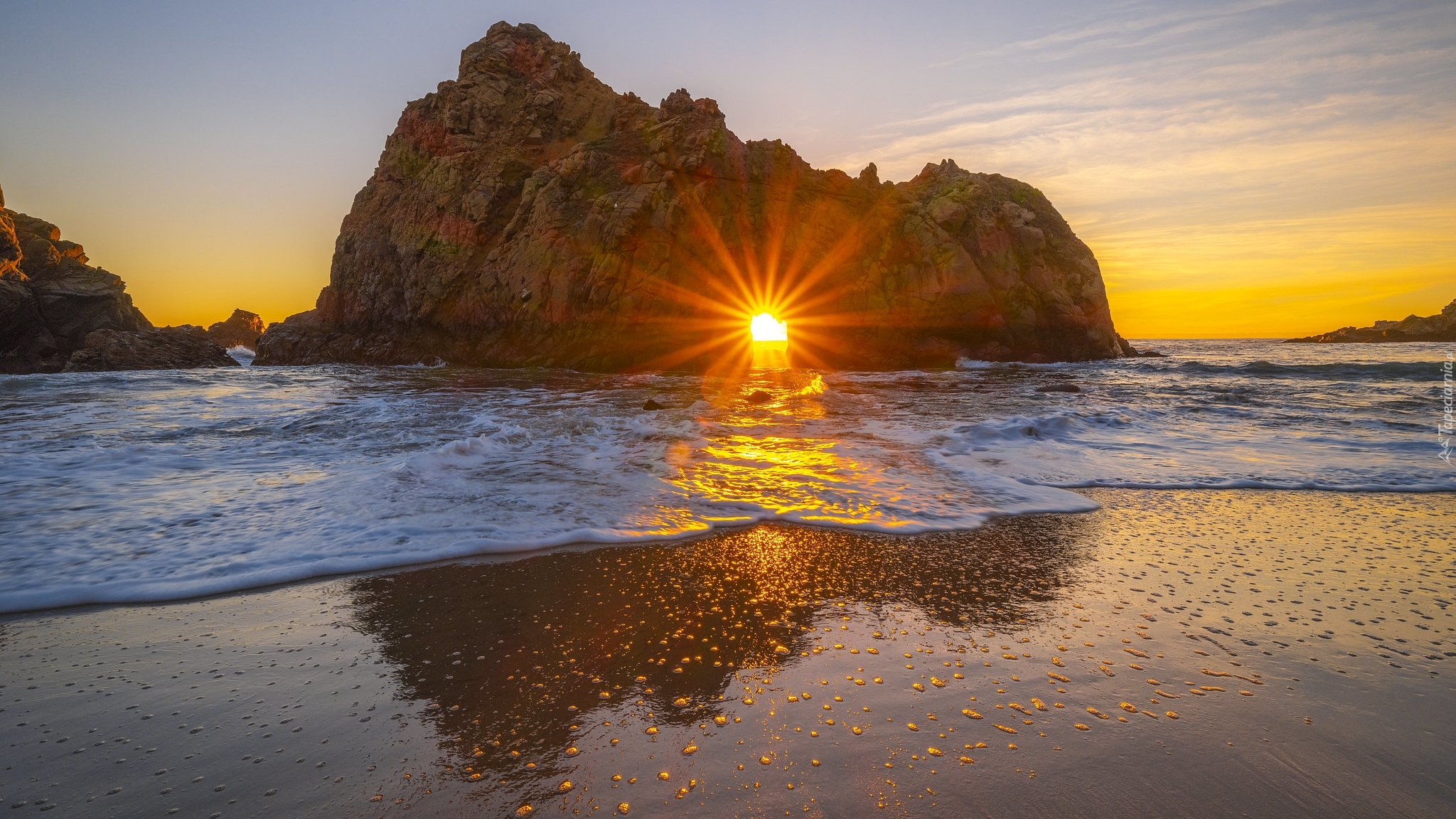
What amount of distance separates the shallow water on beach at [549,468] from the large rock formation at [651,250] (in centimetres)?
1740

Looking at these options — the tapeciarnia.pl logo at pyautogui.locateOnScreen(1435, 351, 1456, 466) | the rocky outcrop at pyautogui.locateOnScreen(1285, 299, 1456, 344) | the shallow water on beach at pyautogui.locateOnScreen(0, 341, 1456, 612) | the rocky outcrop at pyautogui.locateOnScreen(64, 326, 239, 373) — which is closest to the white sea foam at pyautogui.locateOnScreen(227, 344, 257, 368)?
the rocky outcrop at pyautogui.locateOnScreen(64, 326, 239, 373)

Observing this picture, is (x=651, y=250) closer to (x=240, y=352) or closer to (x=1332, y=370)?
(x=1332, y=370)

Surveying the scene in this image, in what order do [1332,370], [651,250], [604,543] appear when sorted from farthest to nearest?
1. [651,250]
2. [1332,370]
3. [604,543]

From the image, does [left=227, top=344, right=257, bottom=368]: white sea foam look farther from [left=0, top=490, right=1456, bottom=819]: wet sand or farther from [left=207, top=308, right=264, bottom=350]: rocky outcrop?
[left=0, top=490, right=1456, bottom=819]: wet sand

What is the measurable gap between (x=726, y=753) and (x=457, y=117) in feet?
144

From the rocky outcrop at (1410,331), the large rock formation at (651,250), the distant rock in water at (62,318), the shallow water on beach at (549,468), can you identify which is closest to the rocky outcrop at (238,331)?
the distant rock in water at (62,318)

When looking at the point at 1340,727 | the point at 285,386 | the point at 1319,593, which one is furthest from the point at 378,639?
the point at 285,386

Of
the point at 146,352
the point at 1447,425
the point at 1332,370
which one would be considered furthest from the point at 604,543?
the point at 146,352

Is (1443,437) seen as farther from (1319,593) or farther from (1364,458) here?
(1319,593)

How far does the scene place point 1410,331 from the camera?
66500 mm

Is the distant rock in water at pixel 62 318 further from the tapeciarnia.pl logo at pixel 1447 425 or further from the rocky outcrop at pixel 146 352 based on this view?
the tapeciarnia.pl logo at pixel 1447 425

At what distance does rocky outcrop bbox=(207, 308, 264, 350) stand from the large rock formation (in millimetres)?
39560

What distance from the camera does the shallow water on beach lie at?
180 inches

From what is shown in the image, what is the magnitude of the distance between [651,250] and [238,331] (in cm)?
6568
